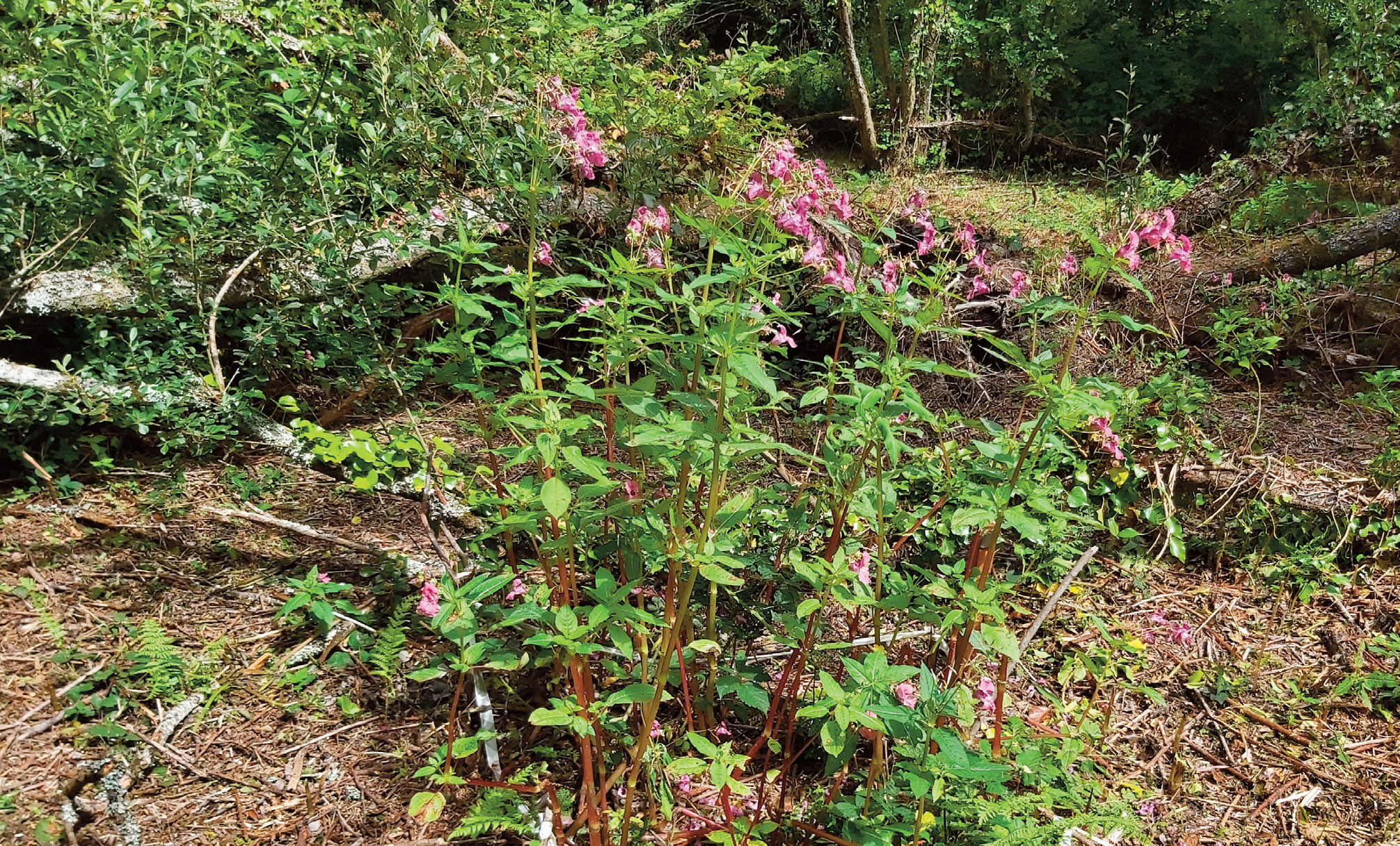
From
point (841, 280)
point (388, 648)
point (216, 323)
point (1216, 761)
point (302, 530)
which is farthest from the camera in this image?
point (216, 323)

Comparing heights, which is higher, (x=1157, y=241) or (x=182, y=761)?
(x=1157, y=241)

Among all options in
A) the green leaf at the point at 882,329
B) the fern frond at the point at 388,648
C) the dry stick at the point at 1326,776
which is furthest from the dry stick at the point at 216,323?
the dry stick at the point at 1326,776

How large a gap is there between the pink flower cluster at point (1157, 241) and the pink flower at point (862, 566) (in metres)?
0.85

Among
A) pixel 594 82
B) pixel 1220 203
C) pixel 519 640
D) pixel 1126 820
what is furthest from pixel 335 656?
pixel 1220 203

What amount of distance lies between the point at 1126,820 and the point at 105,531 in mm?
2751

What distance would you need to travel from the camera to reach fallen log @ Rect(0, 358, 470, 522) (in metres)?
2.37

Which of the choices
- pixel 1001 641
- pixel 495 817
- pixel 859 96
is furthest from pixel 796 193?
pixel 859 96

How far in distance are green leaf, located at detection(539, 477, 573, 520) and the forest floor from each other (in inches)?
30.5

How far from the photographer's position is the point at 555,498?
4.27 ft

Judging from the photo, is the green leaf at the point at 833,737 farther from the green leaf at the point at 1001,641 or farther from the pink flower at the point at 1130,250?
the pink flower at the point at 1130,250

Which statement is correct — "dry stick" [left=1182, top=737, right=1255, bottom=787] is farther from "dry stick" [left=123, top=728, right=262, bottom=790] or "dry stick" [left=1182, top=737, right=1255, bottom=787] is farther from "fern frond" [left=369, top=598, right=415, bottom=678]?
"dry stick" [left=123, top=728, right=262, bottom=790]

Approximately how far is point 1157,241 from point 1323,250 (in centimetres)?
323

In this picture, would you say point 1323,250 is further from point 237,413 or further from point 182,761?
point 182,761

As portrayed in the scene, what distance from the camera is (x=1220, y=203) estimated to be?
5.01m
